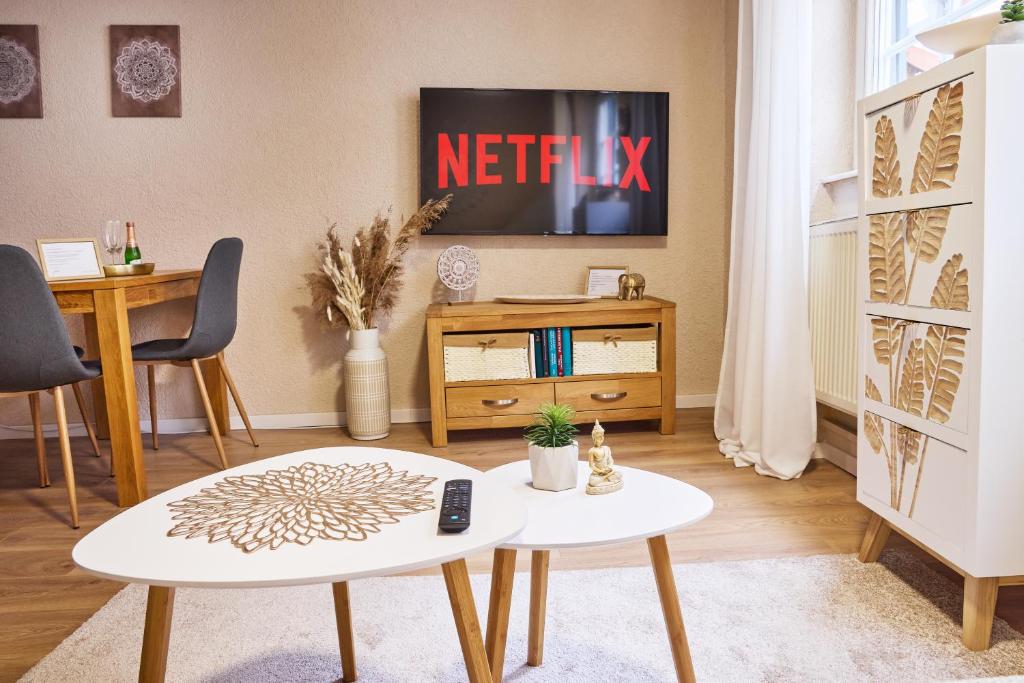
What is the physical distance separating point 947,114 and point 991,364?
0.53 m

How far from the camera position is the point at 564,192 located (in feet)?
11.7

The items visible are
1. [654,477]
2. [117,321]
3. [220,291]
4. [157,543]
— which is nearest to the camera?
[157,543]

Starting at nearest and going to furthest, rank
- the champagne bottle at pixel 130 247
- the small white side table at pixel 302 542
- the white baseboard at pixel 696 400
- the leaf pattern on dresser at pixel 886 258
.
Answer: the small white side table at pixel 302 542 → the leaf pattern on dresser at pixel 886 258 → the champagne bottle at pixel 130 247 → the white baseboard at pixel 696 400

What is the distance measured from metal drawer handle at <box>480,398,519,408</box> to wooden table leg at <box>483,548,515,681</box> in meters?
1.92

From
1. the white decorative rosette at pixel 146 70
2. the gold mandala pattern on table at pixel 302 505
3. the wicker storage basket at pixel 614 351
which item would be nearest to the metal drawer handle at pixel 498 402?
the wicker storage basket at pixel 614 351

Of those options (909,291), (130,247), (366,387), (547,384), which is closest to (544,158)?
(547,384)

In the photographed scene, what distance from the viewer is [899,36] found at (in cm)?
266

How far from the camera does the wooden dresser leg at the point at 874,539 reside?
1.87 metres

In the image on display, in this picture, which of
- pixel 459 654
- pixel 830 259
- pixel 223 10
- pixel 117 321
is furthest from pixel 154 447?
pixel 830 259

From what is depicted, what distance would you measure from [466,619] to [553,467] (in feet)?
1.26

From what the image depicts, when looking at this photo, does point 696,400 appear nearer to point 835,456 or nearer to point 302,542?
point 835,456

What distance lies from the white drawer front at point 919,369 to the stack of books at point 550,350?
1.52 metres

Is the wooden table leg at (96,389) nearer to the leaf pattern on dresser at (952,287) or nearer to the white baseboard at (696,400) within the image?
the white baseboard at (696,400)

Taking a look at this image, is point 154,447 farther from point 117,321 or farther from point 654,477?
point 654,477
